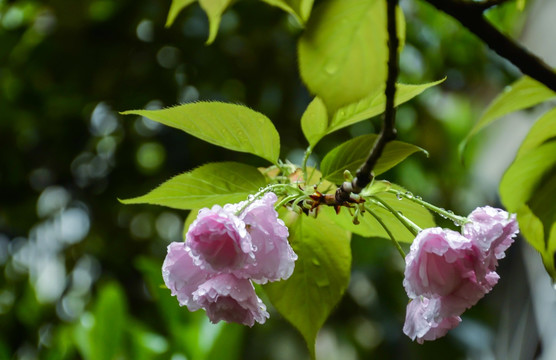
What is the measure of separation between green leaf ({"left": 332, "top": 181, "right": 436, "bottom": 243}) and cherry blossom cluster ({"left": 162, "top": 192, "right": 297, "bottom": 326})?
0.24 feet

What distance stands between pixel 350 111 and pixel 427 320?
0.38ft

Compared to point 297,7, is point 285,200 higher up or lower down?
lower down

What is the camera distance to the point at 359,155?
321 millimetres

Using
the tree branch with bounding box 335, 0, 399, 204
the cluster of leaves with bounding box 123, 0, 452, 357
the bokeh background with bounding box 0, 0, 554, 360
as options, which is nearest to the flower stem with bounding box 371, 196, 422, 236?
the cluster of leaves with bounding box 123, 0, 452, 357

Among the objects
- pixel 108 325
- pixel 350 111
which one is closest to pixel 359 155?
pixel 350 111

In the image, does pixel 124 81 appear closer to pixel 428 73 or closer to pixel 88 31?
pixel 88 31

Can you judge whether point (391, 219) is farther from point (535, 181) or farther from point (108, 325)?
point (108, 325)

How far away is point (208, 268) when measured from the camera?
0.27 meters

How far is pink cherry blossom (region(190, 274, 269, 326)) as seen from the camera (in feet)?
0.94

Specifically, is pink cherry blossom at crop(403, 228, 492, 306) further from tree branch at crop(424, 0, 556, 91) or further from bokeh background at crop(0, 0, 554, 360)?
bokeh background at crop(0, 0, 554, 360)

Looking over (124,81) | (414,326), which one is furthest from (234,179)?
(124,81)

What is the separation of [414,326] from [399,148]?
0.10m

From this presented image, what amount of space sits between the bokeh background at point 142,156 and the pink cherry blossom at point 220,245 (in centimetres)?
72

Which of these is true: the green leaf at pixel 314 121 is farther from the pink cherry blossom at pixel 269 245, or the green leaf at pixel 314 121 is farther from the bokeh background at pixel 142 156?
the bokeh background at pixel 142 156
